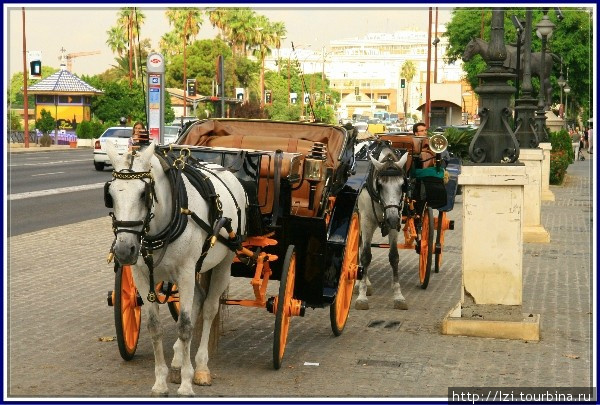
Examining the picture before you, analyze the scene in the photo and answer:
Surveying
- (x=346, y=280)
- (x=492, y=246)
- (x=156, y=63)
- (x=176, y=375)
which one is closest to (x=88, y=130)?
(x=156, y=63)

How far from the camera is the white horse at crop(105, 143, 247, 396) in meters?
6.98

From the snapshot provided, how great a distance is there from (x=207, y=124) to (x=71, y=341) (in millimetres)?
2501

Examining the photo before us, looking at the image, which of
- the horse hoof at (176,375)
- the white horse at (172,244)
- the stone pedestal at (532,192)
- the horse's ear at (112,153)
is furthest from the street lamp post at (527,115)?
the horse's ear at (112,153)

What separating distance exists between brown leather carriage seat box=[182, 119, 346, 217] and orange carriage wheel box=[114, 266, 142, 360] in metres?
1.57

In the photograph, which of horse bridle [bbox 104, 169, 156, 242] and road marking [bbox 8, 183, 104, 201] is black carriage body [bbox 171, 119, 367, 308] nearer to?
horse bridle [bbox 104, 169, 156, 242]

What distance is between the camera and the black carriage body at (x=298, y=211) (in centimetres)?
891

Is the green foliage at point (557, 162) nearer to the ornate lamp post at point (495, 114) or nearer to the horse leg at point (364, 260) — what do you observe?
the horse leg at point (364, 260)

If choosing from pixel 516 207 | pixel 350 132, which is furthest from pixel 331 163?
pixel 516 207

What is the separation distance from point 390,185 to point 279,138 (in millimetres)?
1464

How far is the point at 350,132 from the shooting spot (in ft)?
37.0

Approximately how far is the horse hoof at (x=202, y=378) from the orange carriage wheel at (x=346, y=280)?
79.0 inches

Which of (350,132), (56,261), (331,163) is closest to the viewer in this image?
(331,163)

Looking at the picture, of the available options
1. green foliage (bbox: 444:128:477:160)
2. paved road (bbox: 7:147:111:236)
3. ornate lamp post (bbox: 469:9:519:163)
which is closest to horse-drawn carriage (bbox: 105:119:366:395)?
ornate lamp post (bbox: 469:9:519:163)

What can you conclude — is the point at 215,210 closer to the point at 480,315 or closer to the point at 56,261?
the point at 480,315
